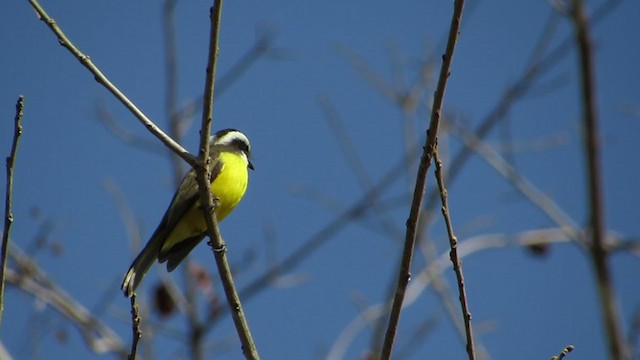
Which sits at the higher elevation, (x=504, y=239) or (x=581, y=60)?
(x=504, y=239)

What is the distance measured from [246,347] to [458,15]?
172 cm

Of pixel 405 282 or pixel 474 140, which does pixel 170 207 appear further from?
pixel 405 282

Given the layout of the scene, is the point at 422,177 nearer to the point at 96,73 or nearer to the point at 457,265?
the point at 457,265

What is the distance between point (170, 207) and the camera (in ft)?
19.8

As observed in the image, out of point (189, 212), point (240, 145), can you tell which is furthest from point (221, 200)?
point (240, 145)

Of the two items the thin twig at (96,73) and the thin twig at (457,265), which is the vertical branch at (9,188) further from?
the thin twig at (457,265)

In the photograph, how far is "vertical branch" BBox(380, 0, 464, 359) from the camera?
2.54 meters

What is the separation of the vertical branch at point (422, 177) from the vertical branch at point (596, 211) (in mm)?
1406

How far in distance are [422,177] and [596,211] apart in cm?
152

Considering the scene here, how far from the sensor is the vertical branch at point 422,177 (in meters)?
2.54

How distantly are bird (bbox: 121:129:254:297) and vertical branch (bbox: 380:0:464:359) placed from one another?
3.19 meters

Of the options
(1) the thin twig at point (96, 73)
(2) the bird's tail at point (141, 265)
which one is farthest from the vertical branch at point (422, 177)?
(2) the bird's tail at point (141, 265)

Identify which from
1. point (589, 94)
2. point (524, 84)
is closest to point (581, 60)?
point (589, 94)

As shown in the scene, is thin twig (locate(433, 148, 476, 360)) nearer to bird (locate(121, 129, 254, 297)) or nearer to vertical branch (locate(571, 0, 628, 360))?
vertical branch (locate(571, 0, 628, 360))
